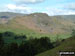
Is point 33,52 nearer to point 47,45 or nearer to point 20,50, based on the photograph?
point 20,50

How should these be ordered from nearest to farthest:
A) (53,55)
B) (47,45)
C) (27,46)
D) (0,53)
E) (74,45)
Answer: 1. (53,55)
2. (74,45)
3. (0,53)
4. (27,46)
5. (47,45)

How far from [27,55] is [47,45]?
22853 mm

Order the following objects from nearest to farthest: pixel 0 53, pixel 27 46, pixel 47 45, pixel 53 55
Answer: pixel 53 55 < pixel 0 53 < pixel 27 46 < pixel 47 45

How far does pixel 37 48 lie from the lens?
98688 mm

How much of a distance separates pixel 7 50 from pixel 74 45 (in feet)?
103

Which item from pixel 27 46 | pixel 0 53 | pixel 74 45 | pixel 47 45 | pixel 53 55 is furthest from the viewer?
pixel 47 45

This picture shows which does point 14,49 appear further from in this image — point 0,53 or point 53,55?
point 53,55

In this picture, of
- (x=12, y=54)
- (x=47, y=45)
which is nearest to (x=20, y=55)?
(x=12, y=54)

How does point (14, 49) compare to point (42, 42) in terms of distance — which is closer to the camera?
point (14, 49)

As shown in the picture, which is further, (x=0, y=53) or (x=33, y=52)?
(x=33, y=52)

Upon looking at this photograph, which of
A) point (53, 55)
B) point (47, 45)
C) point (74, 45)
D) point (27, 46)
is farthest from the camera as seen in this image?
point (47, 45)

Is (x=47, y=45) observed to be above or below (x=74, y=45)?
below

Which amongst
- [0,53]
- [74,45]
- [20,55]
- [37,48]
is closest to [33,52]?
[37,48]

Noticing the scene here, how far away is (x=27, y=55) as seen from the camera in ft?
301
